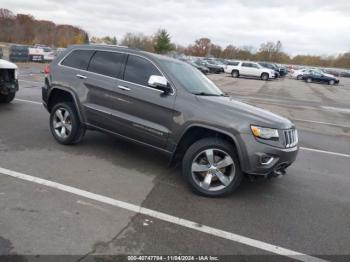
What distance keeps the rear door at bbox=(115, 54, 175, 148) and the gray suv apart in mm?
14

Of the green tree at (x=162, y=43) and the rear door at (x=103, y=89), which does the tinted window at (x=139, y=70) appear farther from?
the green tree at (x=162, y=43)

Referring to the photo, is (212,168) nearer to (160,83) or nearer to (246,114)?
(246,114)

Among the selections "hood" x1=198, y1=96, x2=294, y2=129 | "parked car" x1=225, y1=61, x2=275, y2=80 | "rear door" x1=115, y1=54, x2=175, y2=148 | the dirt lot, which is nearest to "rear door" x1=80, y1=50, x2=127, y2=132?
"rear door" x1=115, y1=54, x2=175, y2=148

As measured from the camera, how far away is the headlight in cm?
406

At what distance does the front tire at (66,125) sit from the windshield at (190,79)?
1915 mm

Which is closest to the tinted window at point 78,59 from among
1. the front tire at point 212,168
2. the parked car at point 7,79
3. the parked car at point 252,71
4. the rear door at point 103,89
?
the rear door at point 103,89

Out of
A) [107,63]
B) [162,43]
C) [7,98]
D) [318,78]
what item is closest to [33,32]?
[162,43]

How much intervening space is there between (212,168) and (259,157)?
654mm

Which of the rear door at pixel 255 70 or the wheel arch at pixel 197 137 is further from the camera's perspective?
the rear door at pixel 255 70

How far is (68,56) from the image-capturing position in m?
5.86

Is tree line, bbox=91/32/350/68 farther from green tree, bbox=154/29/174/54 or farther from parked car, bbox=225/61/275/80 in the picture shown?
parked car, bbox=225/61/275/80

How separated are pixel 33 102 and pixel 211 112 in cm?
710

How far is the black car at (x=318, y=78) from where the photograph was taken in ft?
125

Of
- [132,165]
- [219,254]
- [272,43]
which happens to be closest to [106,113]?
[132,165]
